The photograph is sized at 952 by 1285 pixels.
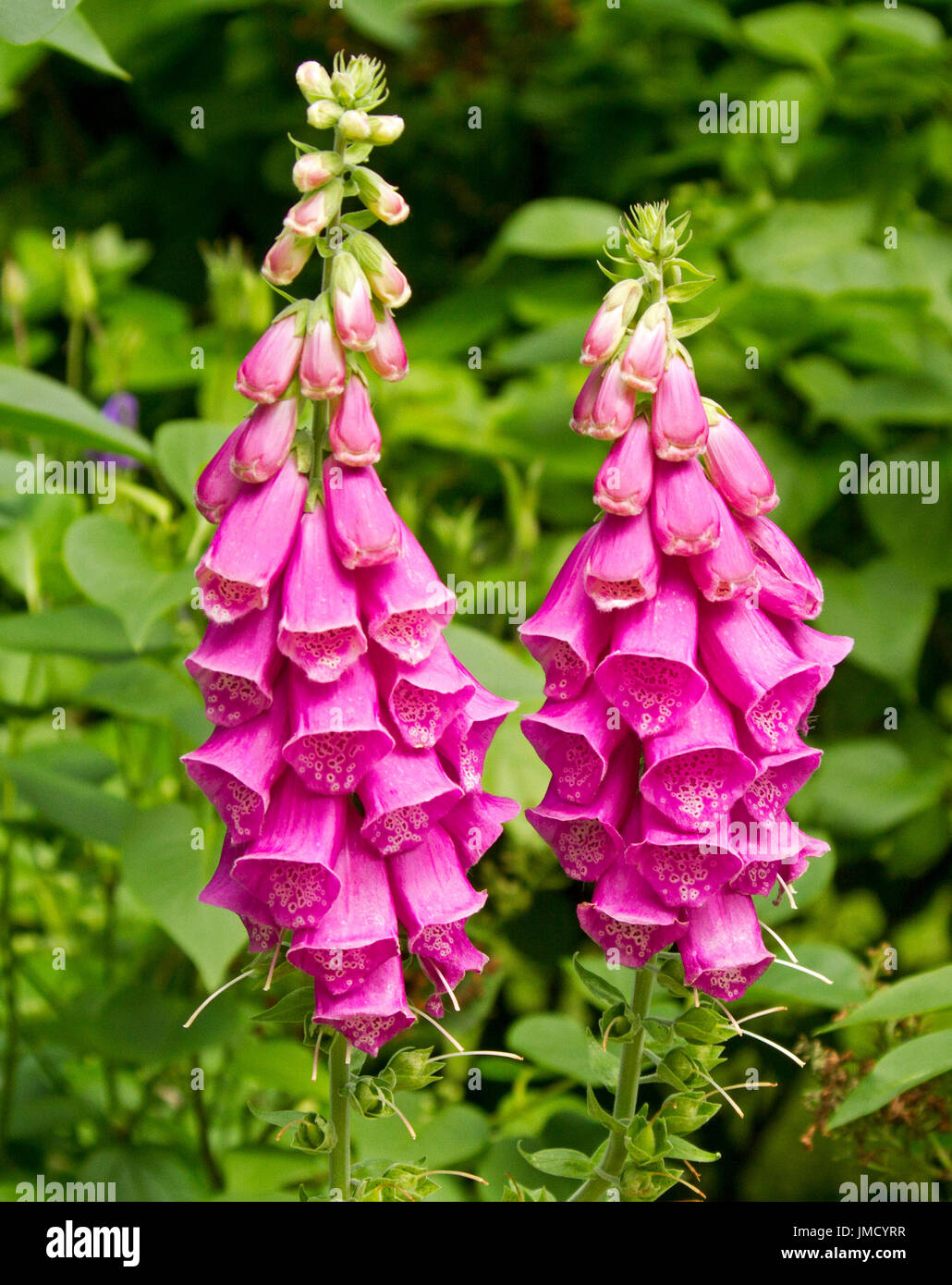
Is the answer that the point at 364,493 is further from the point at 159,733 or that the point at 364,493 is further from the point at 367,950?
the point at 159,733

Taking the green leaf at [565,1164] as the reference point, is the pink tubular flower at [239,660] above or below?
above

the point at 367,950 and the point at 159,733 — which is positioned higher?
the point at 159,733

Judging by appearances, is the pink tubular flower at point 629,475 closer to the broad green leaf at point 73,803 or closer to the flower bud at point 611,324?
the flower bud at point 611,324

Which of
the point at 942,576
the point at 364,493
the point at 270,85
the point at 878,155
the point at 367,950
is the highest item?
the point at 270,85

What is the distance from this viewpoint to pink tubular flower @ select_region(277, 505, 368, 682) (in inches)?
32.6

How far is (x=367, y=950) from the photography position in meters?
0.85

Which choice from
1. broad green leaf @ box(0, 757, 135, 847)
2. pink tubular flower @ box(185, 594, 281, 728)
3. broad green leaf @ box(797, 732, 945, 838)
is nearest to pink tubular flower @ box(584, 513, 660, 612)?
pink tubular flower @ box(185, 594, 281, 728)

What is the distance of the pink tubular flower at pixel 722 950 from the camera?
0.87 meters

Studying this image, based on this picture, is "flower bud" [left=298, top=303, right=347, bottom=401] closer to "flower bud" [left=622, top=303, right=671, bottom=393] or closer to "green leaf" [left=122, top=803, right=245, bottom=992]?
"flower bud" [left=622, top=303, right=671, bottom=393]

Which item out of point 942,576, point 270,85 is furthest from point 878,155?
point 270,85

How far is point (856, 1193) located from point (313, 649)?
0.72 metres

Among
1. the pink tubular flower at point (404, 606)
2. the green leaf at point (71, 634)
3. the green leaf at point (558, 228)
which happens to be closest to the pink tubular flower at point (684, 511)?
the pink tubular flower at point (404, 606)

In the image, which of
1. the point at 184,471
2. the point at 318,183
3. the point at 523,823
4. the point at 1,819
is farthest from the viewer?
the point at 523,823

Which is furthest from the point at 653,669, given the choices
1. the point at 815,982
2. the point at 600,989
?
the point at 815,982
